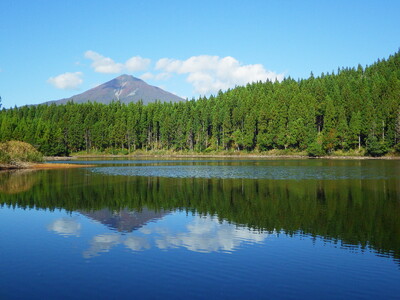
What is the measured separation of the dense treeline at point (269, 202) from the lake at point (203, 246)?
0.37ft

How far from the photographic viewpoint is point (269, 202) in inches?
1198

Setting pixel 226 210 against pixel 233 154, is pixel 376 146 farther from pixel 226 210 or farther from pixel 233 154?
pixel 226 210

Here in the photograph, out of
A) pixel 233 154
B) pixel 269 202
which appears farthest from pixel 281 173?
pixel 233 154

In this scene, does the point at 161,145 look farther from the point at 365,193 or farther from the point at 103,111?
the point at 365,193

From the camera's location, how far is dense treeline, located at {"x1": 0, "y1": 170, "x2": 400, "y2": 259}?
21.3 m

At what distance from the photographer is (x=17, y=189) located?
41.1 meters

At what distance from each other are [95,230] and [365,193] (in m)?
25.5

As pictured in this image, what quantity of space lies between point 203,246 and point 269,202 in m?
13.3

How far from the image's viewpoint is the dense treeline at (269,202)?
2133cm

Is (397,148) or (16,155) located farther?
(397,148)

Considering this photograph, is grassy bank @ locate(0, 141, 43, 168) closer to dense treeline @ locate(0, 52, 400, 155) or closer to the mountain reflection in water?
the mountain reflection in water

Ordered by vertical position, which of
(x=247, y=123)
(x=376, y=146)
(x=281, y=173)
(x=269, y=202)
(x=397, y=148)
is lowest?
(x=269, y=202)

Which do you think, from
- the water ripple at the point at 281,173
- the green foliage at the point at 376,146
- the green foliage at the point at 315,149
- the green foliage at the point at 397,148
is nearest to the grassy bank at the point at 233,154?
the green foliage at the point at 397,148

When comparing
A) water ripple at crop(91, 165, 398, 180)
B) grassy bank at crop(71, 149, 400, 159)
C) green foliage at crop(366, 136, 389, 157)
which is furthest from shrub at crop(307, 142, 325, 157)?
water ripple at crop(91, 165, 398, 180)
